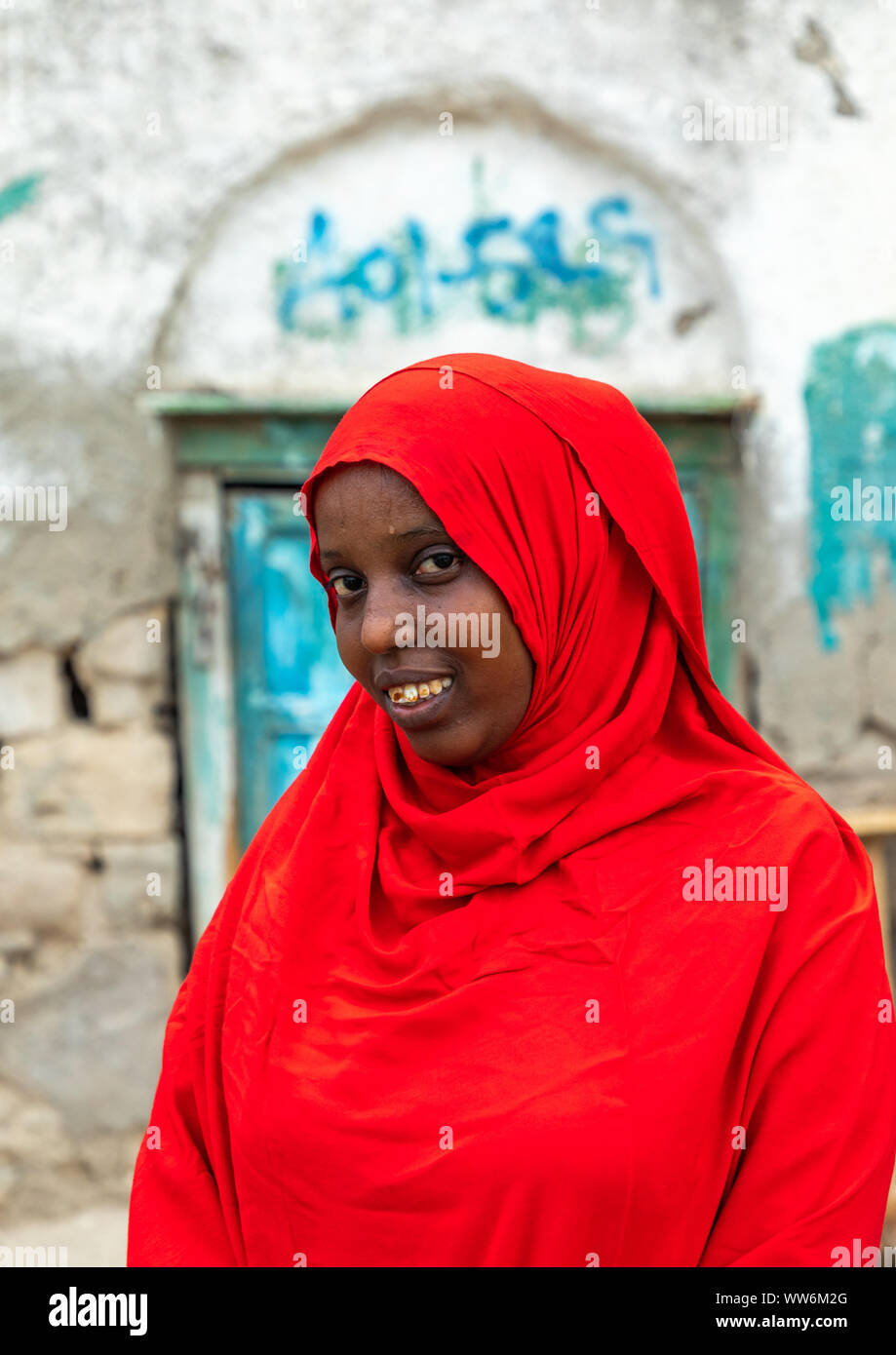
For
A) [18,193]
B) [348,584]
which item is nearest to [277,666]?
[18,193]

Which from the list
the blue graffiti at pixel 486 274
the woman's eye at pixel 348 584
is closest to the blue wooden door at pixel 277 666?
the blue graffiti at pixel 486 274

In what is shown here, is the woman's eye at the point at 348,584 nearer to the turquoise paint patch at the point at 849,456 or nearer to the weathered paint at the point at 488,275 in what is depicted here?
the weathered paint at the point at 488,275

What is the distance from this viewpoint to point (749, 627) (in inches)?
150

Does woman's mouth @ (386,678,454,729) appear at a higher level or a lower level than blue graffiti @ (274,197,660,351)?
lower

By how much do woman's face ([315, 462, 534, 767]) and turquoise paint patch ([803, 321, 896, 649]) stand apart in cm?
259

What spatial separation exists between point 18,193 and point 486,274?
1.29 metres

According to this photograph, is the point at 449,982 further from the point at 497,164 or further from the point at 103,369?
the point at 497,164

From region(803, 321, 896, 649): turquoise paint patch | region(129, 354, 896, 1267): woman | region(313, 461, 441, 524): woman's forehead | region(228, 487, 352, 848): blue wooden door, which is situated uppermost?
region(803, 321, 896, 649): turquoise paint patch

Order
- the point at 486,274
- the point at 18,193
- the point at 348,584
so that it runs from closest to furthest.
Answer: the point at 348,584, the point at 18,193, the point at 486,274

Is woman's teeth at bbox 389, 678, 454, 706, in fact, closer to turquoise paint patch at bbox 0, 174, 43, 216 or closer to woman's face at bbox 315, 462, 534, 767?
woman's face at bbox 315, 462, 534, 767

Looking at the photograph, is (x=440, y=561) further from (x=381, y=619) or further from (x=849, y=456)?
(x=849, y=456)

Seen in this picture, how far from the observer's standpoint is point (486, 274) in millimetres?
3721

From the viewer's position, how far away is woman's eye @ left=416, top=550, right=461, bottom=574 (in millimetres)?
1366

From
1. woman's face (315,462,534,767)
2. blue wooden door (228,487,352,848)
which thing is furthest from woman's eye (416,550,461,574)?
blue wooden door (228,487,352,848)
